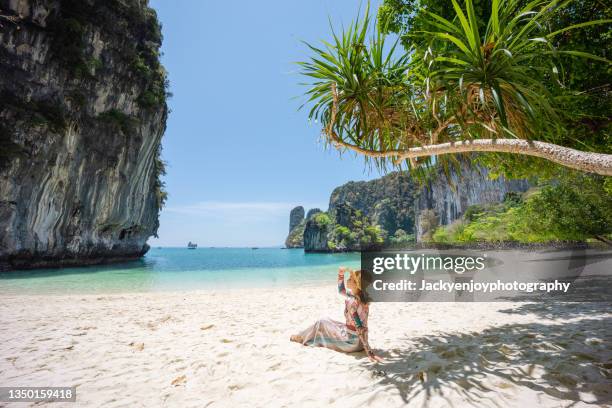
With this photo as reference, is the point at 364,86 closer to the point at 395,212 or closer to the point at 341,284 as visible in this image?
the point at 341,284

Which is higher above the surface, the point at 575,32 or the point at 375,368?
the point at 575,32

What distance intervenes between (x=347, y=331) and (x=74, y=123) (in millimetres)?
Result: 25148

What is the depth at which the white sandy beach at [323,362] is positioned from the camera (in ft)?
7.61

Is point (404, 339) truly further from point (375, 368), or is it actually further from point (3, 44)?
point (3, 44)

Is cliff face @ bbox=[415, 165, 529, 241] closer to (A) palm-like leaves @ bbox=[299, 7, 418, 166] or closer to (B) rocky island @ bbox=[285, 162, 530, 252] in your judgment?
(B) rocky island @ bbox=[285, 162, 530, 252]

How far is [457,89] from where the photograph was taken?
2.74m

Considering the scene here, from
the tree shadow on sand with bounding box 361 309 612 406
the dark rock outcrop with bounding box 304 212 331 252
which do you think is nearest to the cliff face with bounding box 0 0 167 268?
the tree shadow on sand with bounding box 361 309 612 406

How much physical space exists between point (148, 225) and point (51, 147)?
15493 millimetres

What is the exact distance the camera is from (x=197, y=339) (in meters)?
4.30

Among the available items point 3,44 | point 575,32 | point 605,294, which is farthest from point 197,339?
point 3,44

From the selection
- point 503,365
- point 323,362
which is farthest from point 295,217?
point 503,365

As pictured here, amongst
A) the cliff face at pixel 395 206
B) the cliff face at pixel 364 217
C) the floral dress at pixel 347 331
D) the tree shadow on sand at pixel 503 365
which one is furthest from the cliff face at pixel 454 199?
the floral dress at pixel 347 331

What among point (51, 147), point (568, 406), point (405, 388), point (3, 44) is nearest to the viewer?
point (568, 406)

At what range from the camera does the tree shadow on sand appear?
2.23 m
